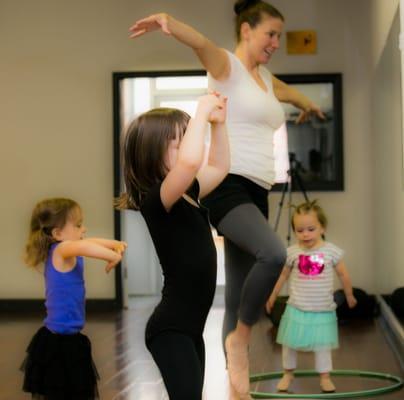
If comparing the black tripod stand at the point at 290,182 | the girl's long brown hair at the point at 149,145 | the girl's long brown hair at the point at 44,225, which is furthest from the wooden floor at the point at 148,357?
the girl's long brown hair at the point at 149,145

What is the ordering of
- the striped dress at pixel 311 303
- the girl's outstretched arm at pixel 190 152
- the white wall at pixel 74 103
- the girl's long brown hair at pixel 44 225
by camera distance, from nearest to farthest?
the girl's outstretched arm at pixel 190 152 < the girl's long brown hair at pixel 44 225 < the striped dress at pixel 311 303 < the white wall at pixel 74 103

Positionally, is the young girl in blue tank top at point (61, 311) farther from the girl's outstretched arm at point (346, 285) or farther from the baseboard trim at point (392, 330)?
the baseboard trim at point (392, 330)

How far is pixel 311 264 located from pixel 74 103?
389cm

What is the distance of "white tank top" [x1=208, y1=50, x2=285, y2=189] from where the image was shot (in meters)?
2.96

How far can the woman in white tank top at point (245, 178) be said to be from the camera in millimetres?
2783

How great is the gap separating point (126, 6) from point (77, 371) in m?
4.68

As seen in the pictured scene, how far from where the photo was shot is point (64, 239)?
124 inches

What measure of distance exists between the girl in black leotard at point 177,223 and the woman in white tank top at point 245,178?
0.59 metres

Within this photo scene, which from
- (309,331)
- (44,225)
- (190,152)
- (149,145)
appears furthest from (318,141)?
(190,152)

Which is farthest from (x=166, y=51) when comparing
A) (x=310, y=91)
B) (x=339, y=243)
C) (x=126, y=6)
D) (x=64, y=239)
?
(x=64, y=239)

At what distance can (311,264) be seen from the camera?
379 cm

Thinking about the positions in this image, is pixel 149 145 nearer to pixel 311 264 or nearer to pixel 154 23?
pixel 154 23

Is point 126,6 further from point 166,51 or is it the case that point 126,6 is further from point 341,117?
point 341,117

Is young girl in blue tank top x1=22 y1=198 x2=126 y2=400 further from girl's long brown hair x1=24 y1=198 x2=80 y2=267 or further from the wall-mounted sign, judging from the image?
the wall-mounted sign
